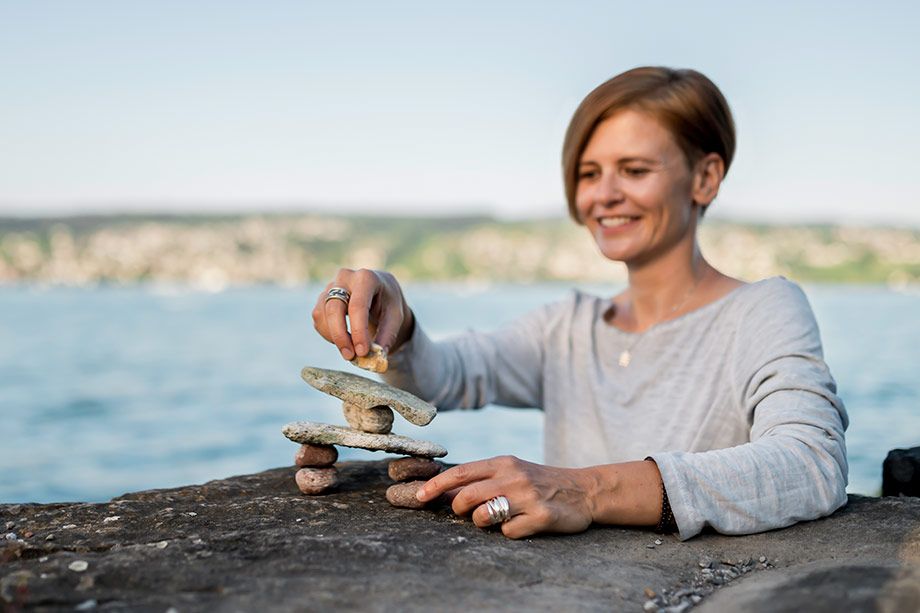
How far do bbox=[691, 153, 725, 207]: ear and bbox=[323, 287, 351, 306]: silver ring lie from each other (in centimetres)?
215

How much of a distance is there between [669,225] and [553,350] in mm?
1069

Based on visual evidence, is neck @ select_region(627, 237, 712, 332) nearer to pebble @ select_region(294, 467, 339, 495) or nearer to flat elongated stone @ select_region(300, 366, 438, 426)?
flat elongated stone @ select_region(300, 366, 438, 426)

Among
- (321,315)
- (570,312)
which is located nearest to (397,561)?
(321,315)

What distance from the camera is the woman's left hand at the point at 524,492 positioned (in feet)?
9.78

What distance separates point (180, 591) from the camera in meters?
2.37

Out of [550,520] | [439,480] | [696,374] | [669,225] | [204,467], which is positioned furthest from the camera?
[204,467]

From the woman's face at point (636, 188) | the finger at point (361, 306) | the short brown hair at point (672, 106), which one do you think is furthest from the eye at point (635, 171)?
the finger at point (361, 306)

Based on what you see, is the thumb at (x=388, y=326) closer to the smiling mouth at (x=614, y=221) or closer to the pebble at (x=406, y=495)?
the pebble at (x=406, y=495)

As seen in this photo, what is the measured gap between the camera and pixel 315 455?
3688mm

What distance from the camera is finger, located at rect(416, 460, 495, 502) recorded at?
3.10 metres

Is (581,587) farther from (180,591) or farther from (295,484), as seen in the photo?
(295,484)

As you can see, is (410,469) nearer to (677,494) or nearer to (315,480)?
(315,480)

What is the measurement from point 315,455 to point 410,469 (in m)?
0.43

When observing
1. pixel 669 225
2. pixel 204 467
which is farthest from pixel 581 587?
pixel 204 467
